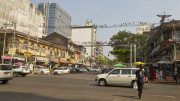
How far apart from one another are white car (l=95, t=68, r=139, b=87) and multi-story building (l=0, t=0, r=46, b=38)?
30.1 metres

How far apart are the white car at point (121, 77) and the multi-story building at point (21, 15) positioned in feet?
98.8

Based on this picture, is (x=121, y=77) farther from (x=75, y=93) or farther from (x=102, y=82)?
→ (x=75, y=93)

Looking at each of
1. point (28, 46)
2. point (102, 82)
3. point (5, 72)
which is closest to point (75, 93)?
point (102, 82)

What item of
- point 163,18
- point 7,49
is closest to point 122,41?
point 163,18

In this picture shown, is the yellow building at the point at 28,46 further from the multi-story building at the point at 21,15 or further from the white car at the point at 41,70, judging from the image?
the multi-story building at the point at 21,15

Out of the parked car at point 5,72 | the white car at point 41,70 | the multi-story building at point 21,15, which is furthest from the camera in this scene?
the multi-story building at point 21,15

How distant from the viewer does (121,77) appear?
1395cm

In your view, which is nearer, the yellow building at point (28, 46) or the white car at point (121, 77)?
the white car at point (121, 77)

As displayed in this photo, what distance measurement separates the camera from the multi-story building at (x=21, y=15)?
1786 inches

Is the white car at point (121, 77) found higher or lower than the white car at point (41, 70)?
higher

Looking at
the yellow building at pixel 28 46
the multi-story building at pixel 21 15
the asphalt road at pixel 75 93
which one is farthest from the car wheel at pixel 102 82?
the multi-story building at pixel 21 15

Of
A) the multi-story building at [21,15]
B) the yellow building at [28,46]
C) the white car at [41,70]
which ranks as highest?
the multi-story building at [21,15]

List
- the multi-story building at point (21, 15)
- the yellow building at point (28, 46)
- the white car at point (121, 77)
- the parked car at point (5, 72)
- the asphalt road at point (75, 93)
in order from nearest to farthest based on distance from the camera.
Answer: the asphalt road at point (75, 93)
the parked car at point (5, 72)
the white car at point (121, 77)
the yellow building at point (28, 46)
the multi-story building at point (21, 15)

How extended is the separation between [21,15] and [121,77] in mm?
46345
